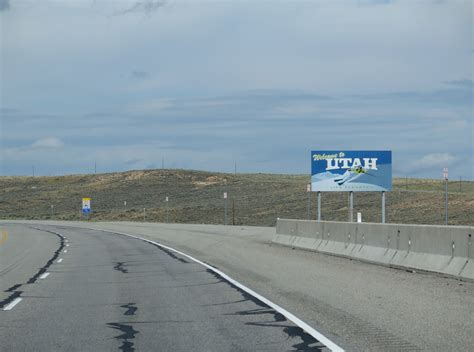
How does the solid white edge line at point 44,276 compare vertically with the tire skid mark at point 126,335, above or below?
above

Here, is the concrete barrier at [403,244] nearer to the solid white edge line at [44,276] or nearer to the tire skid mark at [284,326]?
the tire skid mark at [284,326]

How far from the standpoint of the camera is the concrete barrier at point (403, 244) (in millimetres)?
17078

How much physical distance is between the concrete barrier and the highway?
0.46 metres

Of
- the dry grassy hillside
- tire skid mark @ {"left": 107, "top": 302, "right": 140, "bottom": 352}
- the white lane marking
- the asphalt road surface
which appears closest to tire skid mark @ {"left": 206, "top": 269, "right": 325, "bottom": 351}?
the asphalt road surface

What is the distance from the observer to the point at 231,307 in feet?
44.4

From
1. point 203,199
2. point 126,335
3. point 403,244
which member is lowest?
point 126,335

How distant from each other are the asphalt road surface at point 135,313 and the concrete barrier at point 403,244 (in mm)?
4669

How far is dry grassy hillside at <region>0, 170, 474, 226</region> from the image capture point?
65750mm

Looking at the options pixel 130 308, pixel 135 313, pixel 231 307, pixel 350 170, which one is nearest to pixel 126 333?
pixel 135 313

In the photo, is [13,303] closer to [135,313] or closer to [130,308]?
[130,308]

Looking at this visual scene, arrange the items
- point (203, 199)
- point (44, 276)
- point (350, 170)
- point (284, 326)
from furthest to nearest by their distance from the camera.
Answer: point (203, 199), point (350, 170), point (44, 276), point (284, 326)

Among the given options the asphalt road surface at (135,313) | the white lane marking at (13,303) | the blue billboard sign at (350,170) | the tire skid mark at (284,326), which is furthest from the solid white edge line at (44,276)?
the blue billboard sign at (350,170)

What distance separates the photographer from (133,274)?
2083 cm

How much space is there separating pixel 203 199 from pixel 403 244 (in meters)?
89.5
